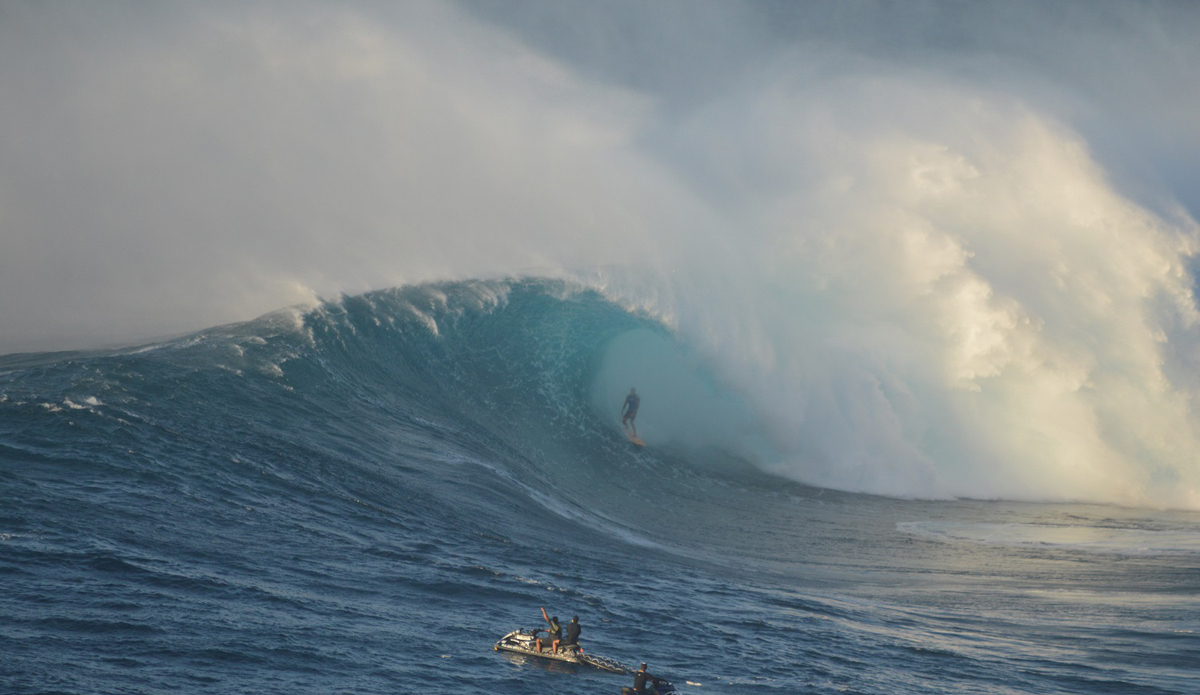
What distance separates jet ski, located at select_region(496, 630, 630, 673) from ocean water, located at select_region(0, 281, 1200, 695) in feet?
0.38

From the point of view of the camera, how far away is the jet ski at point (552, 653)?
10.3 meters

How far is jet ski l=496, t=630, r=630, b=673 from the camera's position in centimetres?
1029

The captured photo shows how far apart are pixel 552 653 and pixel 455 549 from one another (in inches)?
141

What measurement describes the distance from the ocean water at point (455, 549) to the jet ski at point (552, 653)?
0.38 ft

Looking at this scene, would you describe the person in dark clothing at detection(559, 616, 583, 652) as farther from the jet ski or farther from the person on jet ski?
the person on jet ski

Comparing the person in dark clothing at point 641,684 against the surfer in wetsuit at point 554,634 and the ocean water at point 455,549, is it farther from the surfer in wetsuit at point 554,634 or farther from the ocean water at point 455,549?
the surfer in wetsuit at point 554,634

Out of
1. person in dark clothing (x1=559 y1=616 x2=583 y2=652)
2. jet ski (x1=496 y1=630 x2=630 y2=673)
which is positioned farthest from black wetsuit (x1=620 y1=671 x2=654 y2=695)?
person in dark clothing (x1=559 y1=616 x2=583 y2=652)

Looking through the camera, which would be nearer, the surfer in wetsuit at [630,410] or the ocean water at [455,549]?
the ocean water at [455,549]

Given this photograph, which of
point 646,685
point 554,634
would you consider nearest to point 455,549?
point 554,634

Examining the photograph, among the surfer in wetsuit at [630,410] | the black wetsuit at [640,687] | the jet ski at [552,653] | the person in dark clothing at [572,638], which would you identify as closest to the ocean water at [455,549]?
the jet ski at [552,653]

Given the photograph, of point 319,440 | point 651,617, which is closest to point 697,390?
point 319,440

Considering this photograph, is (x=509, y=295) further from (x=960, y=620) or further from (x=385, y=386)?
(x=960, y=620)

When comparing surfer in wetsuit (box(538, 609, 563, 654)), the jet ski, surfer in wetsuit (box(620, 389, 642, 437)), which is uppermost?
surfer in wetsuit (box(620, 389, 642, 437))

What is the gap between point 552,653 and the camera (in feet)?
34.0
